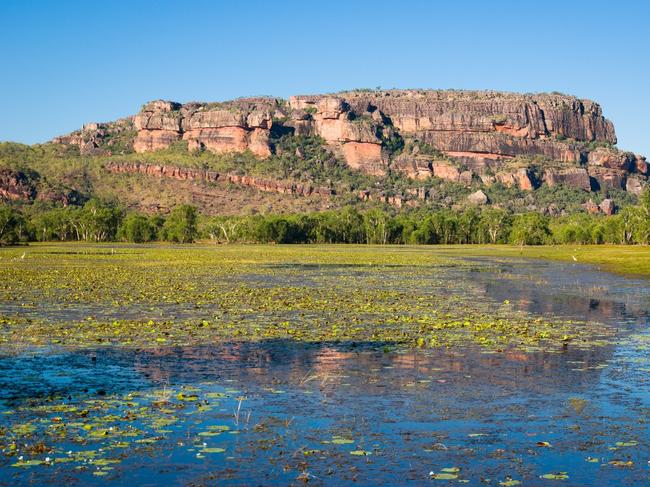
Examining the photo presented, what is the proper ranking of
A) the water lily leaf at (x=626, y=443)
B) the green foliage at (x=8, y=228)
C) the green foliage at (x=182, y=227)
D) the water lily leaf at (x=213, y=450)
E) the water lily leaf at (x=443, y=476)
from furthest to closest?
1. the green foliage at (x=182, y=227)
2. the green foliage at (x=8, y=228)
3. the water lily leaf at (x=626, y=443)
4. the water lily leaf at (x=213, y=450)
5. the water lily leaf at (x=443, y=476)

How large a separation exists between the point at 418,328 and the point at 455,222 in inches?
6457

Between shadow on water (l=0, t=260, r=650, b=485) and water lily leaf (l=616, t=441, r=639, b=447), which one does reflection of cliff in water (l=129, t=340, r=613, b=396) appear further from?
water lily leaf (l=616, t=441, r=639, b=447)

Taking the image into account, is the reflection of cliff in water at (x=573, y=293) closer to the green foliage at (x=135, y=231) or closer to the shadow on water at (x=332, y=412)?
the shadow on water at (x=332, y=412)

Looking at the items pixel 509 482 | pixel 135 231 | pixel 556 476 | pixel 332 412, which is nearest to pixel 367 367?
pixel 332 412

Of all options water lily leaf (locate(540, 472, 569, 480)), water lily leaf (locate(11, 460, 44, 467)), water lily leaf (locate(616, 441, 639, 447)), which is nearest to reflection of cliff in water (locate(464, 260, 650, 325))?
water lily leaf (locate(616, 441, 639, 447))

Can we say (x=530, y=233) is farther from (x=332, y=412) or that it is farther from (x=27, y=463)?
(x=27, y=463)

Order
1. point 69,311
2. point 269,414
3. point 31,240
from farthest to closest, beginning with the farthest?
point 31,240, point 69,311, point 269,414

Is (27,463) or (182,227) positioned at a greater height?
(182,227)

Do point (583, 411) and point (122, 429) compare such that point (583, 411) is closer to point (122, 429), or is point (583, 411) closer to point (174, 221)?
point (122, 429)

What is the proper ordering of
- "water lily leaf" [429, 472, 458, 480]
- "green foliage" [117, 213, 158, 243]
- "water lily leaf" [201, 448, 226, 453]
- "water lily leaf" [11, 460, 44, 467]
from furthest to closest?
"green foliage" [117, 213, 158, 243] < "water lily leaf" [201, 448, 226, 453] < "water lily leaf" [11, 460, 44, 467] < "water lily leaf" [429, 472, 458, 480]

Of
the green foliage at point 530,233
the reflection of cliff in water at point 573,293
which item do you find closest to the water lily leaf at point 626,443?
the reflection of cliff in water at point 573,293

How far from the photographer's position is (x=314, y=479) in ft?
37.6

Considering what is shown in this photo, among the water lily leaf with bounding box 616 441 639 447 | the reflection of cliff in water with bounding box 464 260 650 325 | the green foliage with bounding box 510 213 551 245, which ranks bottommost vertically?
the water lily leaf with bounding box 616 441 639 447

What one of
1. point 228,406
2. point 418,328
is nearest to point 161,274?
point 418,328
